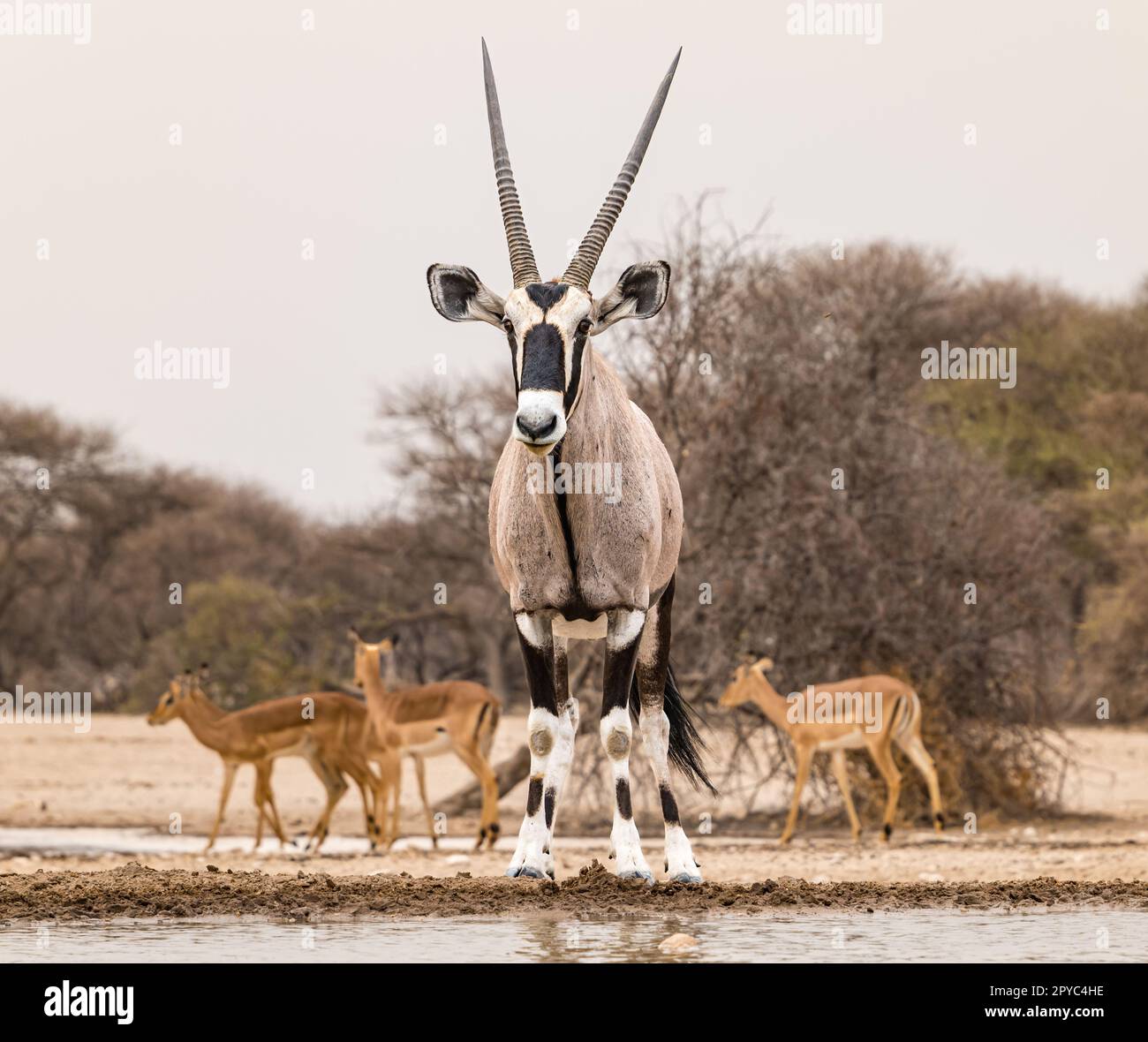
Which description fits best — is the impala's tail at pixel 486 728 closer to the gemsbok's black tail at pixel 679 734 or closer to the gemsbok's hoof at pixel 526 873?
the gemsbok's black tail at pixel 679 734

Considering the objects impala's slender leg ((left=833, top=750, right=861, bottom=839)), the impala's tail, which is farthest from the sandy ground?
the impala's tail

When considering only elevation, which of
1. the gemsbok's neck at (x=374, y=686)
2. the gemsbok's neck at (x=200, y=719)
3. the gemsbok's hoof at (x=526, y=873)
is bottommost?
the gemsbok's hoof at (x=526, y=873)

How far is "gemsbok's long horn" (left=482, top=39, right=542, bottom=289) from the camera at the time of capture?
706cm

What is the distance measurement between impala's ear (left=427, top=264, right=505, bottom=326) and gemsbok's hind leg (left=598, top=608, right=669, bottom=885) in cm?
122

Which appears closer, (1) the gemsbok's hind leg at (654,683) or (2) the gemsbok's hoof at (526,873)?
(2) the gemsbok's hoof at (526,873)

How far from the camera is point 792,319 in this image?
16469 mm

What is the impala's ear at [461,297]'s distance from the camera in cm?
691

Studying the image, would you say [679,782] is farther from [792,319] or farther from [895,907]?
[895,907]

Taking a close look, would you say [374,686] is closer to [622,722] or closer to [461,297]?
[622,722]

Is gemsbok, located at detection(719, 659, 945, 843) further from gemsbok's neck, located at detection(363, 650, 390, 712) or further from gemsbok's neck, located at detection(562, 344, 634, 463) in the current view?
gemsbok's neck, located at detection(562, 344, 634, 463)

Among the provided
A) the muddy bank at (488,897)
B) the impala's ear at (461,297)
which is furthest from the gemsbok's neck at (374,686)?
the impala's ear at (461,297)

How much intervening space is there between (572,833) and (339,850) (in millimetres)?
2072

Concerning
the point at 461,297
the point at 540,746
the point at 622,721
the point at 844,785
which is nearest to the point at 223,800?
the point at 844,785

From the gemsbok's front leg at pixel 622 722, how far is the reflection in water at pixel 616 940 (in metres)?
0.65
